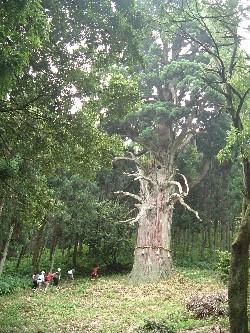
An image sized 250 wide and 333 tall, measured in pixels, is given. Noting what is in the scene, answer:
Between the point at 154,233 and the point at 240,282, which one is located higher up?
the point at 154,233

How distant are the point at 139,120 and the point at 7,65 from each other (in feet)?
58.3

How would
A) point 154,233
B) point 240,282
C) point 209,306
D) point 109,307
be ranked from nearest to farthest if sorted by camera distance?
point 240,282, point 209,306, point 109,307, point 154,233

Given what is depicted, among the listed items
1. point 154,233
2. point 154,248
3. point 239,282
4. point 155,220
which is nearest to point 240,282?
point 239,282

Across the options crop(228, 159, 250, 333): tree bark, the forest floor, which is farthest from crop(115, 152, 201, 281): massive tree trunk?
crop(228, 159, 250, 333): tree bark

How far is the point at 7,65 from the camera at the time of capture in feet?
20.0

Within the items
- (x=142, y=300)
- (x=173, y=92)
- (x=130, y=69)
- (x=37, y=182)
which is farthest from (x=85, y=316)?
(x=173, y=92)

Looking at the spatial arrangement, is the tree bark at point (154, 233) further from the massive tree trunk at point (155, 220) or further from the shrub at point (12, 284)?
the shrub at point (12, 284)

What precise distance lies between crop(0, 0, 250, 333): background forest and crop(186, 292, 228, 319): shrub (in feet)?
3.34

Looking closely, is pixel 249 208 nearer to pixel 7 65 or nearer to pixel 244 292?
pixel 244 292

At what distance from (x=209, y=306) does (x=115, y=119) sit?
6039mm

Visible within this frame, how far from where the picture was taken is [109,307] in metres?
15.3

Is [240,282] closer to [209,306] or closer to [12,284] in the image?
[209,306]

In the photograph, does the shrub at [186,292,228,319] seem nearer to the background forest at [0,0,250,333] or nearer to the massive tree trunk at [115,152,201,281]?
the background forest at [0,0,250,333]

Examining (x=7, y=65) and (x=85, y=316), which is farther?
(x=85, y=316)
